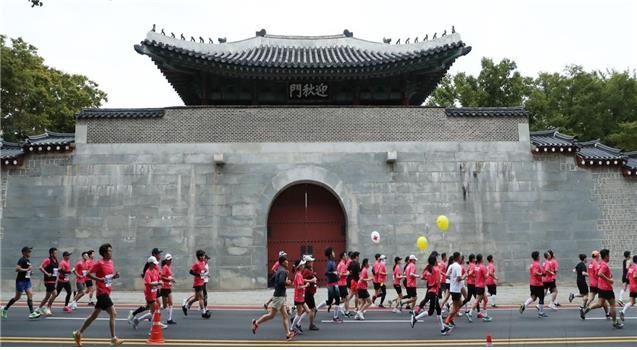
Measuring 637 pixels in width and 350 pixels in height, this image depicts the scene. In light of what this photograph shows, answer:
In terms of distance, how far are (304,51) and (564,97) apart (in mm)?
22123

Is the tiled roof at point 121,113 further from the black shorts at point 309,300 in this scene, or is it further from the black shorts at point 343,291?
the black shorts at point 309,300

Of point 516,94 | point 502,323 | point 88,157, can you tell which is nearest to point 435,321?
point 502,323

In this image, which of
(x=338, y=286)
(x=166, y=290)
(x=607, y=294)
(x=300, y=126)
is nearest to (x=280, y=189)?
(x=300, y=126)

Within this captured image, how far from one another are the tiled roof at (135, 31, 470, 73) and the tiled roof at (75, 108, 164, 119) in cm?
213

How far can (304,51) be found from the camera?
2430 cm

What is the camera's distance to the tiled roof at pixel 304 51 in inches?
792

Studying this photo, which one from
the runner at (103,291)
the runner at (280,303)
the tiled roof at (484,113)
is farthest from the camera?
the tiled roof at (484,113)

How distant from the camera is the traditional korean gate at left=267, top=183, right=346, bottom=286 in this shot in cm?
2050

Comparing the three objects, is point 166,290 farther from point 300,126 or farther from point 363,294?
point 300,126

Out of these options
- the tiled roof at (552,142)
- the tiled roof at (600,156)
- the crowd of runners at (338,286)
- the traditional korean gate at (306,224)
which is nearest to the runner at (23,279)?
the crowd of runners at (338,286)

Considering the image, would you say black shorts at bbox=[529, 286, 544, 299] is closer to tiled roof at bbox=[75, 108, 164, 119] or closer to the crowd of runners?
the crowd of runners

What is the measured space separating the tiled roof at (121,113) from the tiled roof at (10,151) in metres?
2.68

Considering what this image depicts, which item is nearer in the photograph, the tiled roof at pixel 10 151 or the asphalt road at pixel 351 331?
the asphalt road at pixel 351 331

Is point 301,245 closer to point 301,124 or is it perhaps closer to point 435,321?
point 301,124
